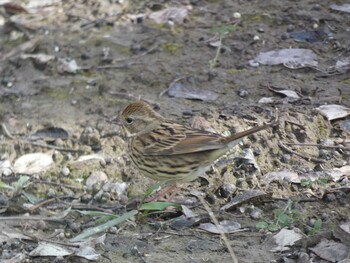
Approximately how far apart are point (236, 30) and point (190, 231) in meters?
3.40

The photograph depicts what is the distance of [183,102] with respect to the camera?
759 cm

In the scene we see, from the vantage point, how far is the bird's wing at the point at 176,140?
20.0 feet

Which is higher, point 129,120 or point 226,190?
point 129,120

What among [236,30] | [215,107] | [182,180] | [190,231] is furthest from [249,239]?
[236,30]

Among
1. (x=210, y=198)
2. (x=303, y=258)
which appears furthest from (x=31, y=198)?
(x=303, y=258)

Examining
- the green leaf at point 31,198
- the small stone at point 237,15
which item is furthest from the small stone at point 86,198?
the small stone at point 237,15

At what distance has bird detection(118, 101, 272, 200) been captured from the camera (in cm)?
612

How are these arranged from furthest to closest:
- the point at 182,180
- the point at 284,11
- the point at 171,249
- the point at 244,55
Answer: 1. the point at 284,11
2. the point at 244,55
3. the point at 182,180
4. the point at 171,249

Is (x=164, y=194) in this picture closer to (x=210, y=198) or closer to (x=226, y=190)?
(x=210, y=198)

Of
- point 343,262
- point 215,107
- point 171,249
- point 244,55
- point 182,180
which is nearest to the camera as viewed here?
point 343,262

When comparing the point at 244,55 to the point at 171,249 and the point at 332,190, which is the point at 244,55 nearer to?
the point at 332,190

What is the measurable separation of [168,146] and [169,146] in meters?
0.02

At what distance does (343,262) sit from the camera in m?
5.00

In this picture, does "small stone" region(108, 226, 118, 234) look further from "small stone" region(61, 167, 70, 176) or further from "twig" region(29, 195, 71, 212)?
"small stone" region(61, 167, 70, 176)
